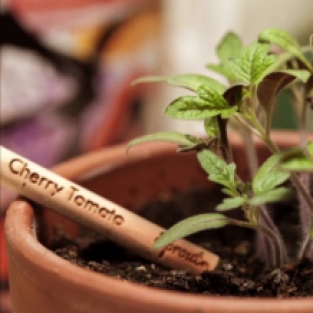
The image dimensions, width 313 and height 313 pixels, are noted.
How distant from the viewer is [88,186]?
0.62 metres

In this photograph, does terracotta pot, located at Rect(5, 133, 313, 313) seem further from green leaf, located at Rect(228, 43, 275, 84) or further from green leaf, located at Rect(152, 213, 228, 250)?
green leaf, located at Rect(228, 43, 275, 84)

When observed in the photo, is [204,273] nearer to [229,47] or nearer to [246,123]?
[246,123]

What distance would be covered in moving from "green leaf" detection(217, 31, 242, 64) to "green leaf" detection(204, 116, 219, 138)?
123mm

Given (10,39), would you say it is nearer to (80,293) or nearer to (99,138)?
(99,138)

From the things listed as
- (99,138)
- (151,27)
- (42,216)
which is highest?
(151,27)

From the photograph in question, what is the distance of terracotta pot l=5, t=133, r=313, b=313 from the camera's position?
353mm

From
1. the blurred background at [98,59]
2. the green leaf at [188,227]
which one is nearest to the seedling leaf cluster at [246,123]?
the green leaf at [188,227]

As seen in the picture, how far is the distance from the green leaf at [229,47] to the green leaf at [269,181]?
0.64 ft

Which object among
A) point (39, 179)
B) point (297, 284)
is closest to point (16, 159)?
point (39, 179)

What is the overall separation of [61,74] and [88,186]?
580mm

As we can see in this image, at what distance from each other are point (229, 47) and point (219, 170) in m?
0.19

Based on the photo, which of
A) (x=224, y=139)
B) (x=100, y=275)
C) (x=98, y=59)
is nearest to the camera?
(x=100, y=275)

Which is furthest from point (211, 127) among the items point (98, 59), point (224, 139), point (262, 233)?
point (98, 59)

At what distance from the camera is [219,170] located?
0.45 m
